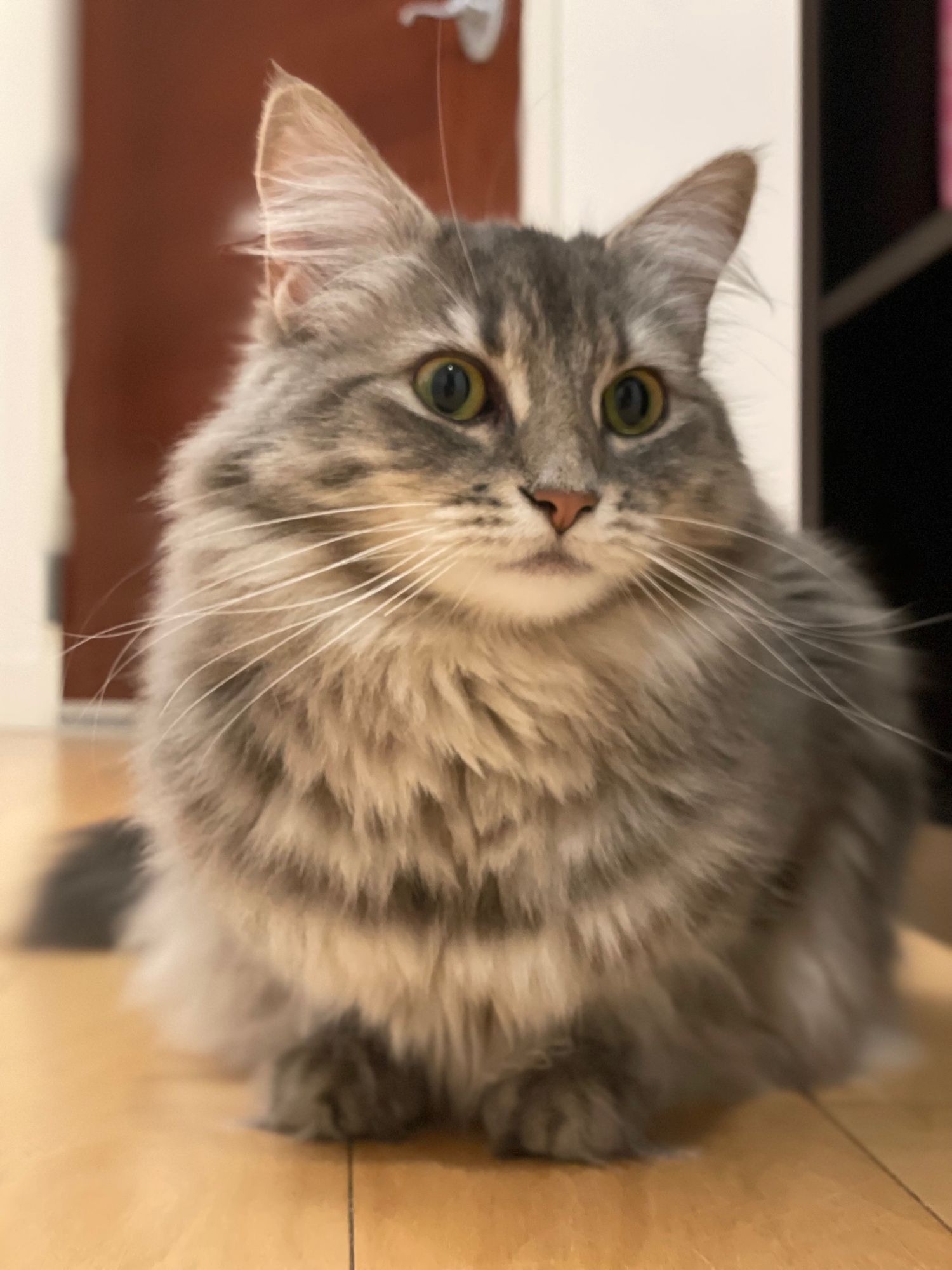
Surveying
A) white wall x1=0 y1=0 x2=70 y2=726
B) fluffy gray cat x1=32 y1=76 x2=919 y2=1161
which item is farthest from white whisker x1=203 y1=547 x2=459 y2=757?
white wall x1=0 y1=0 x2=70 y2=726

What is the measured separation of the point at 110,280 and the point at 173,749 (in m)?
1.72

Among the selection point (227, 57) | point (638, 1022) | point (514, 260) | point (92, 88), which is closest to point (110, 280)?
point (92, 88)

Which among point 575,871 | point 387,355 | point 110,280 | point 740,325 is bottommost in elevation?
point 575,871

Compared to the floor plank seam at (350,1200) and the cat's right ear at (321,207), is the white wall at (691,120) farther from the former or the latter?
the floor plank seam at (350,1200)

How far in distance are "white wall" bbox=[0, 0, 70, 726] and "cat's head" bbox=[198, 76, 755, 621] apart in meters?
1.04

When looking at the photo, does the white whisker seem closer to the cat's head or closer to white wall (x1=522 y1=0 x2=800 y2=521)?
the cat's head

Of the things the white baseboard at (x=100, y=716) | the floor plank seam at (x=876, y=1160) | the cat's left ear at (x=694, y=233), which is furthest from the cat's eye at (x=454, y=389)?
the floor plank seam at (x=876, y=1160)

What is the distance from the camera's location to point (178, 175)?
230cm

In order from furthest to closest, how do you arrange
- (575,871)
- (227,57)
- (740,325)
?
(227,57), (740,325), (575,871)

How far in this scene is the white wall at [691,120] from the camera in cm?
160

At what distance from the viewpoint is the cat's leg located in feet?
3.02

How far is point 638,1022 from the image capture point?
0.99 metres

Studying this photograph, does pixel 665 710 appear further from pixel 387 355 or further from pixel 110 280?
pixel 110 280

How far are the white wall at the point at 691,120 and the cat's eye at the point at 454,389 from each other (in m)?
0.55
